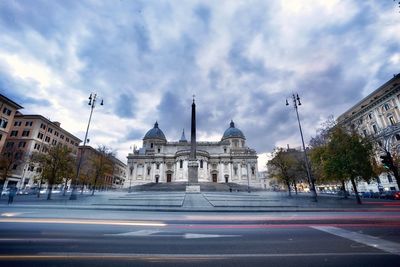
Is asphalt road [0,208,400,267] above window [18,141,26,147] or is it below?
below

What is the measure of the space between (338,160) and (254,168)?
46396 millimetres

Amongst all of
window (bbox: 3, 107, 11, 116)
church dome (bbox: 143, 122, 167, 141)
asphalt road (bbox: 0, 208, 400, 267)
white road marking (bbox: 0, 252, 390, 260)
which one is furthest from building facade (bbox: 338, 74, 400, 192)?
window (bbox: 3, 107, 11, 116)

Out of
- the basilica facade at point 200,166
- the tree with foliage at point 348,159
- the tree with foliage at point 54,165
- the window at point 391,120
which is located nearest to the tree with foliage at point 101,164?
the tree with foliage at point 54,165

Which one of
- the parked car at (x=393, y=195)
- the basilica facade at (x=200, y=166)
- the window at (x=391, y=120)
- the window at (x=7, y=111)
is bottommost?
the parked car at (x=393, y=195)

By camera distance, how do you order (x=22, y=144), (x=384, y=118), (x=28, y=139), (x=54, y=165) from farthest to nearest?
1. (x=28, y=139)
2. (x=22, y=144)
3. (x=384, y=118)
4. (x=54, y=165)

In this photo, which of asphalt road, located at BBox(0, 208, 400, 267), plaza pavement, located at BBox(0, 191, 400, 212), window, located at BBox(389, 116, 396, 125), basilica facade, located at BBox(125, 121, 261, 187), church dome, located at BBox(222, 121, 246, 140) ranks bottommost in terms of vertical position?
asphalt road, located at BBox(0, 208, 400, 267)

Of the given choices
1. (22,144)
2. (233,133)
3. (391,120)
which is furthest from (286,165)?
(22,144)

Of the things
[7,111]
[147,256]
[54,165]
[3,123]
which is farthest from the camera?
[7,111]

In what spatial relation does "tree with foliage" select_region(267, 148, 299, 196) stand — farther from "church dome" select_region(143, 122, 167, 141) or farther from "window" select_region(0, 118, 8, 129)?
"window" select_region(0, 118, 8, 129)

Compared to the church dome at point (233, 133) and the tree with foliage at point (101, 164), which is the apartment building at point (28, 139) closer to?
the tree with foliage at point (101, 164)

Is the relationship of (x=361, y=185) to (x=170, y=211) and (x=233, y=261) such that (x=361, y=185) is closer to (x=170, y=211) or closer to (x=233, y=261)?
(x=170, y=211)

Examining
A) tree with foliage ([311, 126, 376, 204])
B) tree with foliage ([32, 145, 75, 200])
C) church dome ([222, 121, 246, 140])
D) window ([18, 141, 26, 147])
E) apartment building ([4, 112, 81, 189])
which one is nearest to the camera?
tree with foliage ([311, 126, 376, 204])

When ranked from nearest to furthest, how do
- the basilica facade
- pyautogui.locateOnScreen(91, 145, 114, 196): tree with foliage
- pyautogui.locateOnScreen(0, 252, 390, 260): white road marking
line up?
pyautogui.locateOnScreen(0, 252, 390, 260): white road marking, pyautogui.locateOnScreen(91, 145, 114, 196): tree with foliage, the basilica facade

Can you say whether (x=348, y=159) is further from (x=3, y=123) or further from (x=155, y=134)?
(x=155, y=134)
